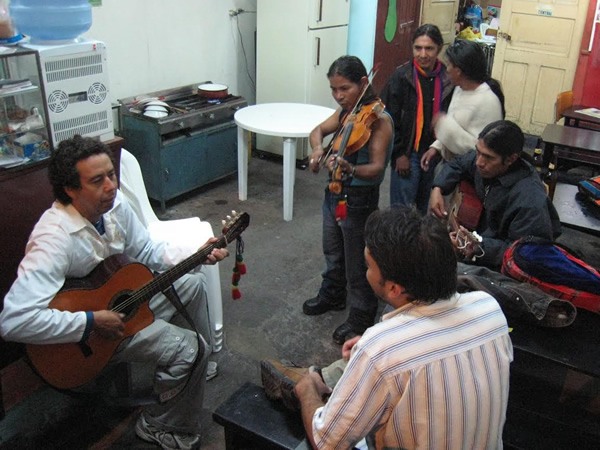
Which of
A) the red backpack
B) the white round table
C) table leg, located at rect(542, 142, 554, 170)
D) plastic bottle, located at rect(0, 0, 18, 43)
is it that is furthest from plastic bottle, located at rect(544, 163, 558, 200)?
plastic bottle, located at rect(0, 0, 18, 43)

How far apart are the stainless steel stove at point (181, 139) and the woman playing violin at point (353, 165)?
165cm

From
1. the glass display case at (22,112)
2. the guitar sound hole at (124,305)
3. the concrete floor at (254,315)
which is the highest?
the glass display case at (22,112)

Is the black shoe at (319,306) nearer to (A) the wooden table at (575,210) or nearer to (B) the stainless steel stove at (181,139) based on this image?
(A) the wooden table at (575,210)

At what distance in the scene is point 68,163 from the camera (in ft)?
6.98

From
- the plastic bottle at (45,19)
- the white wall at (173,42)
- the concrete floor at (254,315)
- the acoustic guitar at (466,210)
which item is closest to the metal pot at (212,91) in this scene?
the white wall at (173,42)

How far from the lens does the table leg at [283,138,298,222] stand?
165 inches

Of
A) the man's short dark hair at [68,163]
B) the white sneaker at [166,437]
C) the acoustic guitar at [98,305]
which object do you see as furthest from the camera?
the white sneaker at [166,437]

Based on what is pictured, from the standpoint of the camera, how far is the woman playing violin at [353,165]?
2641mm

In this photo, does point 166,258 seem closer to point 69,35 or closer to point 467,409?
point 69,35

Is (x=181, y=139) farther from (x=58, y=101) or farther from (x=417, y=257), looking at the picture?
(x=417, y=257)

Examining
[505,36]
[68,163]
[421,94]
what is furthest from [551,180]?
[505,36]

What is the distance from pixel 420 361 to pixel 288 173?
121 inches

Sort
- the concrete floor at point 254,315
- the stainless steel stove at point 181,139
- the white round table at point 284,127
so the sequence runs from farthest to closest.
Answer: the stainless steel stove at point 181,139, the white round table at point 284,127, the concrete floor at point 254,315

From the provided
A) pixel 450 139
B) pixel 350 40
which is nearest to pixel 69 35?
pixel 450 139
